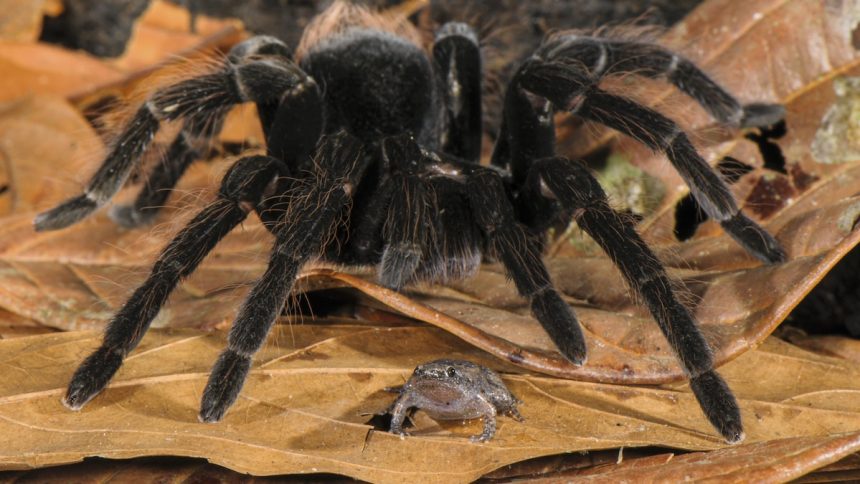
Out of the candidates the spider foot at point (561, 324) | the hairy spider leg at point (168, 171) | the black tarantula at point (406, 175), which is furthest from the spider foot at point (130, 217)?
the spider foot at point (561, 324)

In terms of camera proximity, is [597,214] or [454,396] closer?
[454,396]

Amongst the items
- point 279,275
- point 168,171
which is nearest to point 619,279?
point 279,275

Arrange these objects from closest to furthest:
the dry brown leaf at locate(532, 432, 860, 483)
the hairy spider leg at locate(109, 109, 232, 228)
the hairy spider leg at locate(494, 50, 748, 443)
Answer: the dry brown leaf at locate(532, 432, 860, 483) → the hairy spider leg at locate(494, 50, 748, 443) → the hairy spider leg at locate(109, 109, 232, 228)

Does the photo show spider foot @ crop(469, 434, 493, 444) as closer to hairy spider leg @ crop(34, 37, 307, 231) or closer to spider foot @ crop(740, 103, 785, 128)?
hairy spider leg @ crop(34, 37, 307, 231)

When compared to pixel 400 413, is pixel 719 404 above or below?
above

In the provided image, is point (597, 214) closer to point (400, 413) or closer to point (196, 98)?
point (400, 413)

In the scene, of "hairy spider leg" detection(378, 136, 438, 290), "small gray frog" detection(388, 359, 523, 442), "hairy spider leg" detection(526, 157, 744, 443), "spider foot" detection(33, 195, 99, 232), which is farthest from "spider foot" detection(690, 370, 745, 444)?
"spider foot" detection(33, 195, 99, 232)

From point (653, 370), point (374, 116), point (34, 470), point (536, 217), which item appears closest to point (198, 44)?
point (374, 116)
